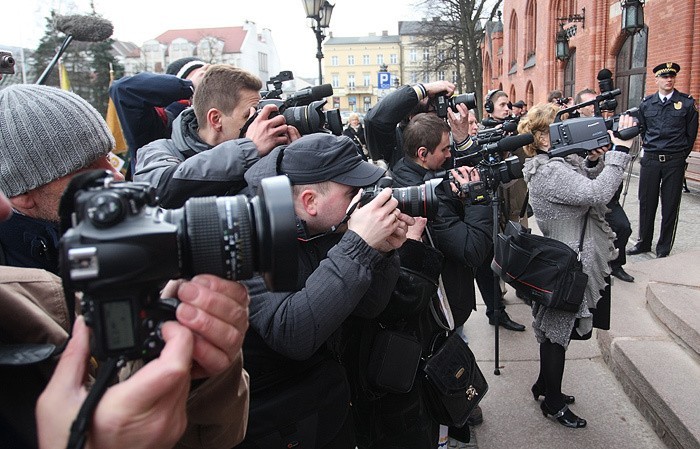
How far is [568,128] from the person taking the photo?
10.2 feet

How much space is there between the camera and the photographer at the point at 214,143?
89.4 inches

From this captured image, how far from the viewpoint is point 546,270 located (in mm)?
3062

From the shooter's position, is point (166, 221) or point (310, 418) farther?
point (310, 418)

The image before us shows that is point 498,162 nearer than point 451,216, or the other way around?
point 451,216

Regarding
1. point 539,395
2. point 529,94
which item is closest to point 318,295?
point 539,395

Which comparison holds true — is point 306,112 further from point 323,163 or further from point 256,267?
point 256,267

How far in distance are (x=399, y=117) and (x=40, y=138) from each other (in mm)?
2524

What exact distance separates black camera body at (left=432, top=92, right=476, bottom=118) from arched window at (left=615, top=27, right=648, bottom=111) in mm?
11315

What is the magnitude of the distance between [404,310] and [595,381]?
7.46 feet

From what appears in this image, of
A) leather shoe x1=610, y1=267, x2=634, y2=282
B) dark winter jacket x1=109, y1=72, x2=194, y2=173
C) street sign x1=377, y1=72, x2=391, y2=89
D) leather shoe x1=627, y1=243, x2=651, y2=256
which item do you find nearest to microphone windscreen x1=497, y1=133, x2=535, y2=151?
dark winter jacket x1=109, y1=72, x2=194, y2=173

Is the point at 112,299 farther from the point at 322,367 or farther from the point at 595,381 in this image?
the point at 595,381

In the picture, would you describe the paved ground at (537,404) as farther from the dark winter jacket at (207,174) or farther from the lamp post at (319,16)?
the lamp post at (319,16)

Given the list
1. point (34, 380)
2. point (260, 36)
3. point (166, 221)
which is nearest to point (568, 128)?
point (166, 221)

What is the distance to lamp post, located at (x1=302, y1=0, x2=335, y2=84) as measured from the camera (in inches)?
379
